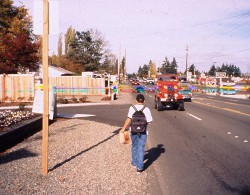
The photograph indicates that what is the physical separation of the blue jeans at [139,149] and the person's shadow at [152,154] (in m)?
0.51

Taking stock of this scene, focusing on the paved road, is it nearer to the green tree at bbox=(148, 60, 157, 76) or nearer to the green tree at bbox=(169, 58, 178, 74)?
the green tree at bbox=(169, 58, 178, 74)

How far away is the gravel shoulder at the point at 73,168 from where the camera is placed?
5.54m

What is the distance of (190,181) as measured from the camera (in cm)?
620

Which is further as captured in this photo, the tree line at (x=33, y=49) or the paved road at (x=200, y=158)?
the tree line at (x=33, y=49)

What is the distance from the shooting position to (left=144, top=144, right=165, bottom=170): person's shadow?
769 cm

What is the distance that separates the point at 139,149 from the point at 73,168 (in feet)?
5.34

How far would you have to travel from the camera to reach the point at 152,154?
858 cm

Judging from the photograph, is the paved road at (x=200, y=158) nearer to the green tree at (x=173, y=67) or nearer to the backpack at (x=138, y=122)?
the backpack at (x=138, y=122)

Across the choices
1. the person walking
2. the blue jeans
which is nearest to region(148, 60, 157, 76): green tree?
the blue jeans

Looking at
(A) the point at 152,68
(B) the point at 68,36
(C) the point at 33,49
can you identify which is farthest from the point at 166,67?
(C) the point at 33,49

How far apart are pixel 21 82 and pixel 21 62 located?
3.64 metres

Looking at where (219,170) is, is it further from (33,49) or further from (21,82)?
(33,49)

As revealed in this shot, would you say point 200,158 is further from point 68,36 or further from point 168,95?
point 68,36

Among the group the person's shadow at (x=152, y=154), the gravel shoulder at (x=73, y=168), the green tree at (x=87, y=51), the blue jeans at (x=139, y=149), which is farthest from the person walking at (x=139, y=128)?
the green tree at (x=87, y=51)
